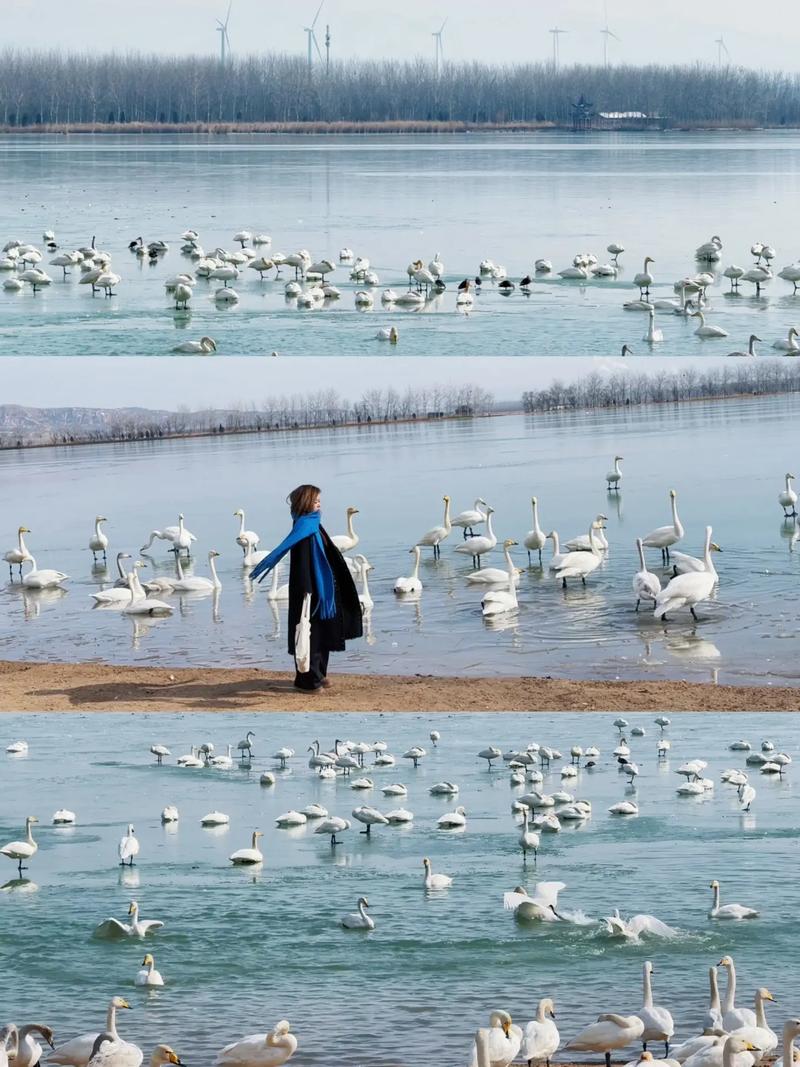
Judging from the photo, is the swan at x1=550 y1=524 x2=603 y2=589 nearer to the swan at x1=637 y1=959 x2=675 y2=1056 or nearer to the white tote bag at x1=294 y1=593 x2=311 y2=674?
the white tote bag at x1=294 y1=593 x2=311 y2=674

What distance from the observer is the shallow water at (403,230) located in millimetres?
15992

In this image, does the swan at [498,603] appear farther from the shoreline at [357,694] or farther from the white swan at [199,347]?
the white swan at [199,347]

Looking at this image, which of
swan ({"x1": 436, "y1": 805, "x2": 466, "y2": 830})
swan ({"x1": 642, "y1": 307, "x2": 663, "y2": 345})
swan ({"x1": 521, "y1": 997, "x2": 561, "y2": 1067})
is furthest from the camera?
swan ({"x1": 642, "y1": 307, "x2": 663, "y2": 345})

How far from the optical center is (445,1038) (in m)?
7.34

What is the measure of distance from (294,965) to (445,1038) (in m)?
1.22

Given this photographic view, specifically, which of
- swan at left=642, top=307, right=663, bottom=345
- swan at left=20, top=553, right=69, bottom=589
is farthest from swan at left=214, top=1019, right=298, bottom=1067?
swan at left=20, top=553, right=69, bottom=589

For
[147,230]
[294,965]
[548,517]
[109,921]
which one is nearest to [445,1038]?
[294,965]

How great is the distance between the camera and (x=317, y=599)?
10781 millimetres

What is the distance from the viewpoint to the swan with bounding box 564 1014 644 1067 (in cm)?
696

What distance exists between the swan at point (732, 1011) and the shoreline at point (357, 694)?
3.43m

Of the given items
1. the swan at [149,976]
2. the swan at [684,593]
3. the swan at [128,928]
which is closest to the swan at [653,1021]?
the swan at [149,976]

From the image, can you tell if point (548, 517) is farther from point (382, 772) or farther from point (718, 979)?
point (718, 979)

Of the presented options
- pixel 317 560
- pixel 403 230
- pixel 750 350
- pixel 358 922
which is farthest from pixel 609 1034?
pixel 403 230

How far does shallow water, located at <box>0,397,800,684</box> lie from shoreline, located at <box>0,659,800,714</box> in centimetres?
58
